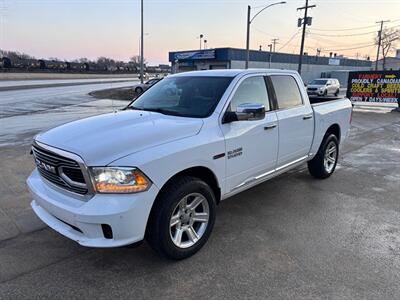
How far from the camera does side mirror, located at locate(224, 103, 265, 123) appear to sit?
3.48 meters

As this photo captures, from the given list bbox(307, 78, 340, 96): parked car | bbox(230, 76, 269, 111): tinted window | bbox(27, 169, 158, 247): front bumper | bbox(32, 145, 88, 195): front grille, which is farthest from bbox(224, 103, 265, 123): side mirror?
bbox(307, 78, 340, 96): parked car

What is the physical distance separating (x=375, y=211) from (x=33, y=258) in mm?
4304

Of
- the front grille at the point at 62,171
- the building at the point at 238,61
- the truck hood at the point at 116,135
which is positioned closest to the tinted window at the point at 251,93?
the truck hood at the point at 116,135

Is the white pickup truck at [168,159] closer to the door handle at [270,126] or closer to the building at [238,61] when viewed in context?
the door handle at [270,126]

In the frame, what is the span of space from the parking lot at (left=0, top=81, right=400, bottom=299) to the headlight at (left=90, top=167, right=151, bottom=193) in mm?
883

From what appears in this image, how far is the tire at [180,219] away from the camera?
118 inches

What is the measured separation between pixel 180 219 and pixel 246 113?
4.26 ft

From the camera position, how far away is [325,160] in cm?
586

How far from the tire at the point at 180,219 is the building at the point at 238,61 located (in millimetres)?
46290

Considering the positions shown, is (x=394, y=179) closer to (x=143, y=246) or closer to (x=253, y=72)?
(x=253, y=72)

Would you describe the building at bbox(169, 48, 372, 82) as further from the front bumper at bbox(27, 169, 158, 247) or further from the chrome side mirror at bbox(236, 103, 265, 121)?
the front bumper at bbox(27, 169, 158, 247)

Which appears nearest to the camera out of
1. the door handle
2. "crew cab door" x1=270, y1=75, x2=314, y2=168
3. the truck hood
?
the truck hood

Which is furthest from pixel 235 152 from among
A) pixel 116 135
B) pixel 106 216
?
pixel 106 216

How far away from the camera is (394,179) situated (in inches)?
238
